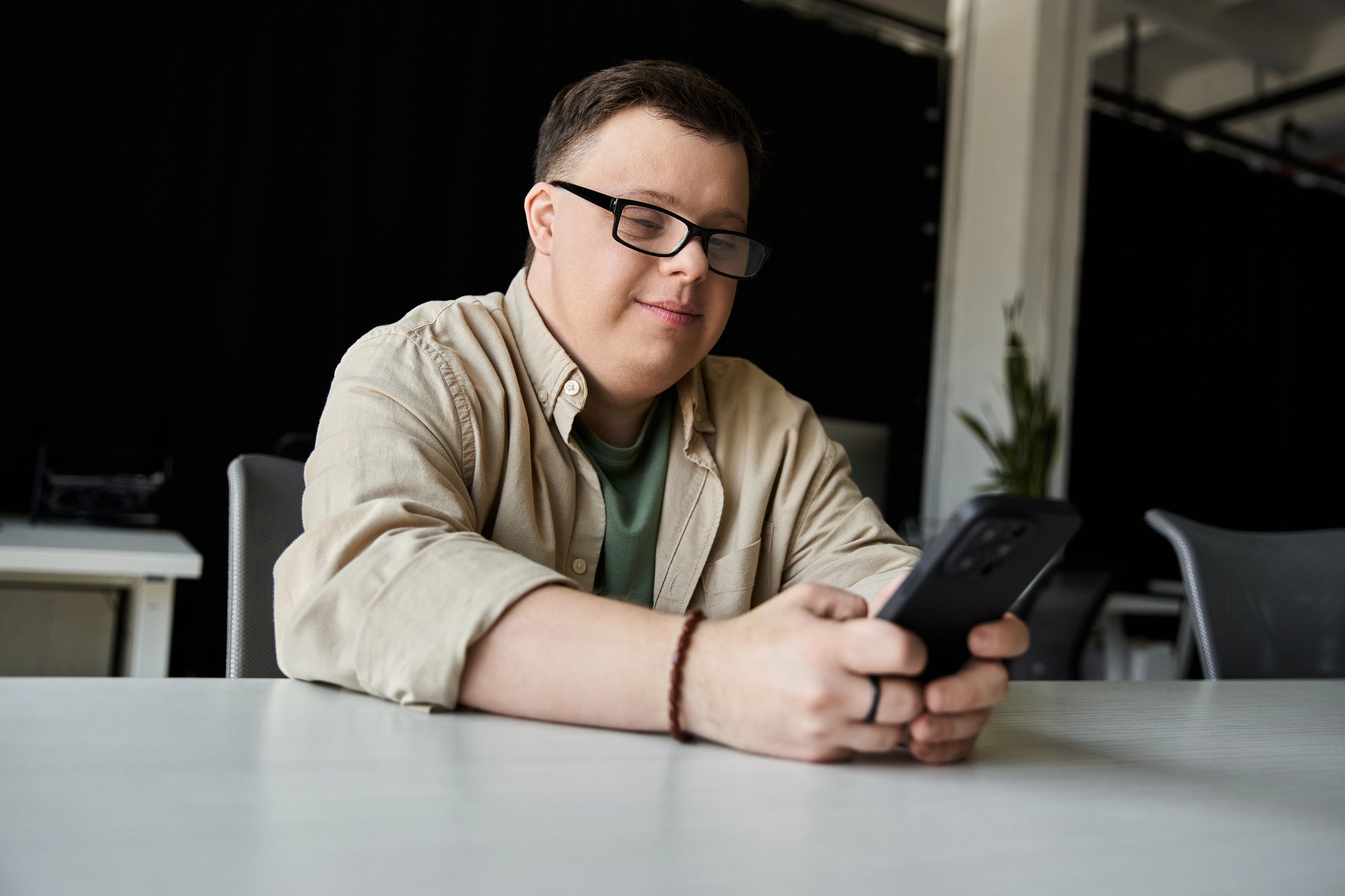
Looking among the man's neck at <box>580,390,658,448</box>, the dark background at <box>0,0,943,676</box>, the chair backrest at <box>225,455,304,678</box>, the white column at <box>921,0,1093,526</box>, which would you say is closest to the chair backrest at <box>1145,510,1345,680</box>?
the man's neck at <box>580,390,658,448</box>

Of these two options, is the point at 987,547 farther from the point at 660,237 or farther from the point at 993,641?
the point at 660,237

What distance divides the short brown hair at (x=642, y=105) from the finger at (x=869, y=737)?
717 mm

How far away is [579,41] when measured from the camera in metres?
4.08

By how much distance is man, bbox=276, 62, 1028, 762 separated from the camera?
24.6 inches

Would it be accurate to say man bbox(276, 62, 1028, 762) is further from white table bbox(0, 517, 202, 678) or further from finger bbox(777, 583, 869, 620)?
white table bbox(0, 517, 202, 678)

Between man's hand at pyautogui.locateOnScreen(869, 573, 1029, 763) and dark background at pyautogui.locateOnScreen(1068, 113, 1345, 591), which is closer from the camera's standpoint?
man's hand at pyautogui.locateOnScreen(869, 573, 1029, 763)

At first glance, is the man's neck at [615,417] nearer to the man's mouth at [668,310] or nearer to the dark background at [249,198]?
the man's mouth at [668,310]

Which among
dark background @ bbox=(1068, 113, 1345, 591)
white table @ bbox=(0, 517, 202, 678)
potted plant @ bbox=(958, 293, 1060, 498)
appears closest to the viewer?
white table @ bbox=(0, 517, 202, 678)

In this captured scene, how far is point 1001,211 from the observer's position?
4574 mm

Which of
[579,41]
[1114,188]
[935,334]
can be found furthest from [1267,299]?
[579,41]

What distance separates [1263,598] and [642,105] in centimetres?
127

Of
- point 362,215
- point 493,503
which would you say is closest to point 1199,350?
point 362,215

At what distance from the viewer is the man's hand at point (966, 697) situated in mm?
617

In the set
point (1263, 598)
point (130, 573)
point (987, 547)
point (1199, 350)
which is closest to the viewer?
point (987, 547)
